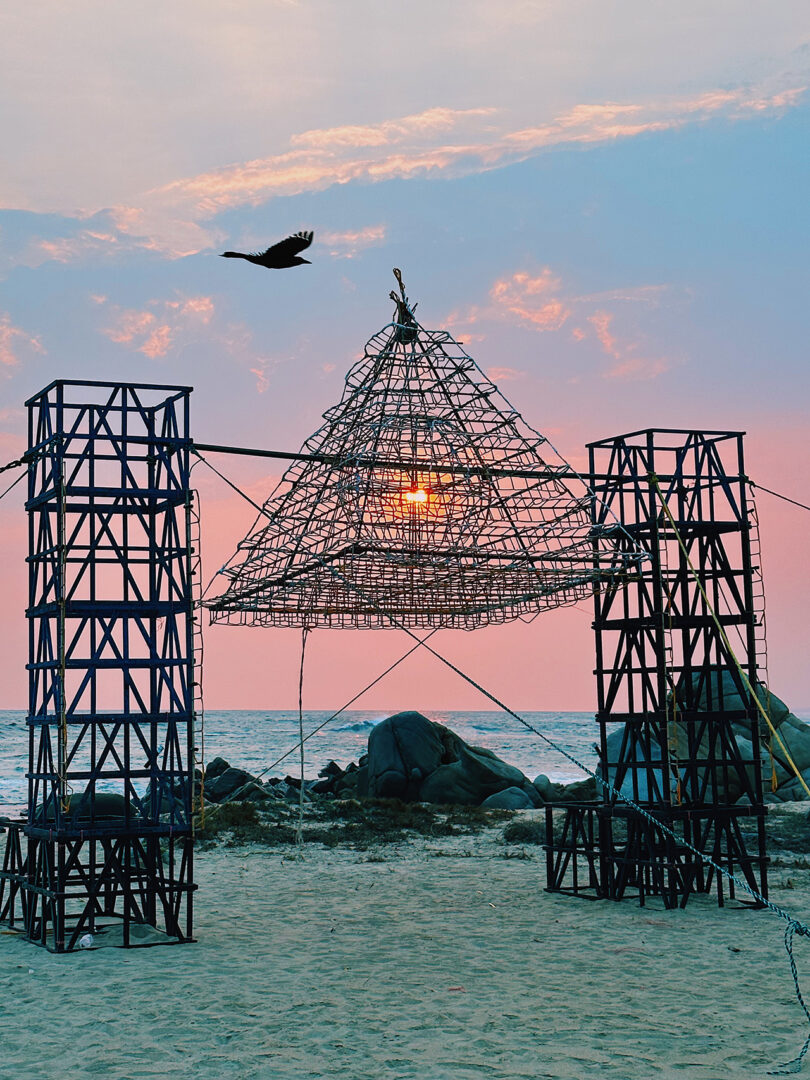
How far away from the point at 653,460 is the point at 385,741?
2526 cm

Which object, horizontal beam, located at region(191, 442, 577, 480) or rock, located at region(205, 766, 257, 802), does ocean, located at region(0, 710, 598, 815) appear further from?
horizontal beam, located at region(191, 442, 577, 480)

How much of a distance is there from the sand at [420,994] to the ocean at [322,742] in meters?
29.7

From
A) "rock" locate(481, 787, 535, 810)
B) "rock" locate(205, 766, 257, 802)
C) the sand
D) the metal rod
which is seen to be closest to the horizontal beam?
the metal rod

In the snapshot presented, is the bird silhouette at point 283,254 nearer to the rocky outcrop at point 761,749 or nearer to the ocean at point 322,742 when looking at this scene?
the rocky outcrop at point 761,749

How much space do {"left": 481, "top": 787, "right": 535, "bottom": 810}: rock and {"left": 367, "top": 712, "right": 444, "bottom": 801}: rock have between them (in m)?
3.18

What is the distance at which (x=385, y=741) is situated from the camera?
135 feet

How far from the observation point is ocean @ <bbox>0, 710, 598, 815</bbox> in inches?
2766

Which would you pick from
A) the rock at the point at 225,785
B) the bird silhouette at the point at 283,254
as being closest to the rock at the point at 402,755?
the rock at the point at 225,785

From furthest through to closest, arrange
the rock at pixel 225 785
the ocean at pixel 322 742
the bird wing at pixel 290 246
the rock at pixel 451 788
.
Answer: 1. the ocean at pixel 322 742
2. the rock at pixel 225 785
3. the rock at pixel 451 788
4. the bird wing at pixel 290 246

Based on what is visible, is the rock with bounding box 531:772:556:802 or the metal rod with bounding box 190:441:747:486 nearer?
the metal rod with bounding box 190:441:747:486

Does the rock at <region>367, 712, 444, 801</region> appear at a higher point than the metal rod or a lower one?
lower

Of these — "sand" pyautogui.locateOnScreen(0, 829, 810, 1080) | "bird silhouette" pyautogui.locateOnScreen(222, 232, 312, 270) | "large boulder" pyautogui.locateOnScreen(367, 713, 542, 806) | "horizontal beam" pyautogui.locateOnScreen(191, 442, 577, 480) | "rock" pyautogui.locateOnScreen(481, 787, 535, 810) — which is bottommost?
"sand" pyautogui.locateOnScreen(0, 829, 810, 1080)

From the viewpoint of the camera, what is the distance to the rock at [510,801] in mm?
36000

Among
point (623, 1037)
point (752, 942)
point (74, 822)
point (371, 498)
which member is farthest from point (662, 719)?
point (74, 822)
